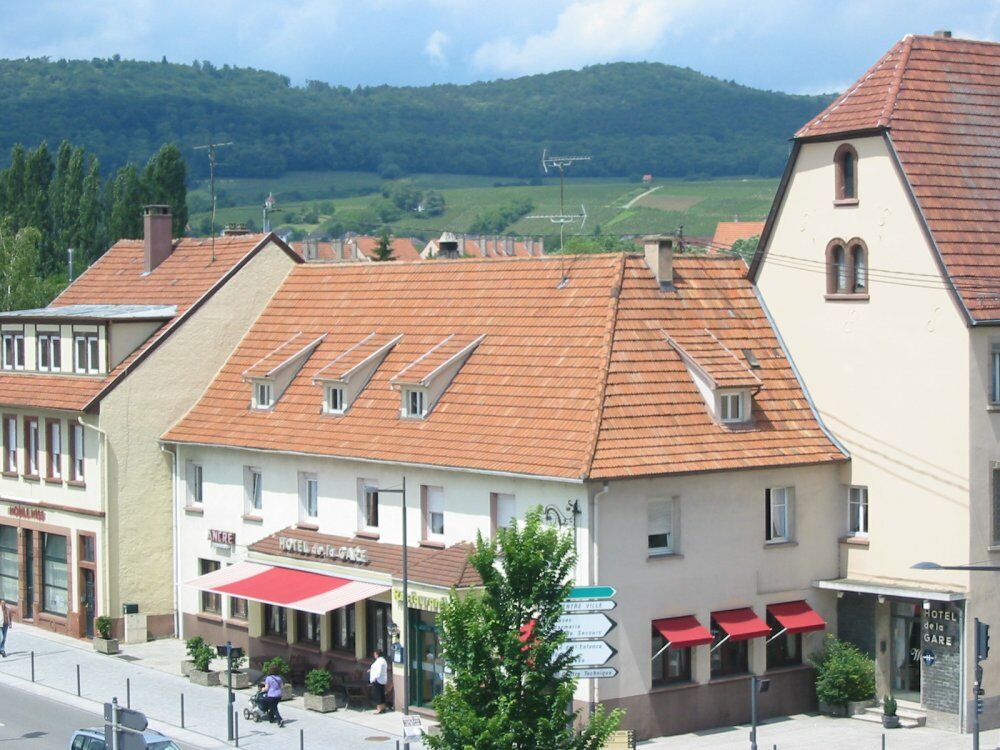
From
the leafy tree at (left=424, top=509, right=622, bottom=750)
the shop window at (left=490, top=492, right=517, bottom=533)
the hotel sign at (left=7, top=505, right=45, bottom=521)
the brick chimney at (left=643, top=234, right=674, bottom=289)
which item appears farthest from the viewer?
the hotel sign at (left=7, top=505, right=45, bottom=521)

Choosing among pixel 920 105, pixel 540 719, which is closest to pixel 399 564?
pixel 540 719

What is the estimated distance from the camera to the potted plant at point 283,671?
45.5 meters

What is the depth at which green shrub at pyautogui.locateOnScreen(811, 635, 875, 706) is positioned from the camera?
139 feet


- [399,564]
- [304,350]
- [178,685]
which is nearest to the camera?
[399,564]

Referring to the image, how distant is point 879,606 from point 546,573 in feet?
52.5

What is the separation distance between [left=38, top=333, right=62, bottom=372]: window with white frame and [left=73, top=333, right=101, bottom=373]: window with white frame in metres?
0.93

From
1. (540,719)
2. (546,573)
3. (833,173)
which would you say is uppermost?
(833,173)

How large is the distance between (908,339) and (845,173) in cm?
485

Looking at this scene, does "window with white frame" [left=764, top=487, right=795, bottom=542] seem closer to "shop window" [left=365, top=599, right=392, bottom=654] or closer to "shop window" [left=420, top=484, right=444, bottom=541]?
"shop window" [left=420, top=484, right=444, bottom=541]

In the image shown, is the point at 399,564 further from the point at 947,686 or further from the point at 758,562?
the point at 947,686

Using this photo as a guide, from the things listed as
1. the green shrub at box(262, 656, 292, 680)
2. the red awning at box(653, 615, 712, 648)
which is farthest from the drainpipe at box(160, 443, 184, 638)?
the red awning at box(653, 615, 712, 648)

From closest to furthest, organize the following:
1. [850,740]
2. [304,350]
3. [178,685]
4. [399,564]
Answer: [850,740]
[399,564]
[178,685]
[304,350]

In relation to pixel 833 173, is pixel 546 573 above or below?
below

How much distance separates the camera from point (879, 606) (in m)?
43.0
